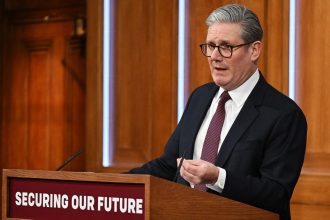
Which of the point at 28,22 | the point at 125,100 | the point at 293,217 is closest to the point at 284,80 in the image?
the point at 293,217

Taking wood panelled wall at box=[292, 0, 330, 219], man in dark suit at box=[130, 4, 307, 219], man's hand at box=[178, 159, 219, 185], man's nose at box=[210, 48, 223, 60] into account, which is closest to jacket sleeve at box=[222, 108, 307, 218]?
man in dark suit at box=[130, 4, 307, 219]

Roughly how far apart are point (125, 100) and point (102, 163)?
0.44 metres

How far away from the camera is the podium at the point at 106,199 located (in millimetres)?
1826

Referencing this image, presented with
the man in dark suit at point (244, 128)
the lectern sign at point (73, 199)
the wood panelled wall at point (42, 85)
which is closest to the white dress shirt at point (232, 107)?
the man in dark suit at point (244, 128)

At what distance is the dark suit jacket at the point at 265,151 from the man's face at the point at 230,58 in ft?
0.28

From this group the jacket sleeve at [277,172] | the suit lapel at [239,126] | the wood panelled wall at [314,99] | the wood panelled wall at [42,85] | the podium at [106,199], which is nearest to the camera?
the podium at [106,199]

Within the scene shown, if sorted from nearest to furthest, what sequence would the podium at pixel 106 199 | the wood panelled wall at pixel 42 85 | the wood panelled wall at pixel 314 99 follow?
the podium at pixel 106 199
the wood panelled wall at pixel 314 99
the wood panelled wall at pixel 42 85

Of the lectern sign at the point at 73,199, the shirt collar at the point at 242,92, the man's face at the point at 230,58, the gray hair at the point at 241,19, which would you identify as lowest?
the lectern sign at the point at 73,199

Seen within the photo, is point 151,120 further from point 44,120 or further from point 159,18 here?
point 44,120

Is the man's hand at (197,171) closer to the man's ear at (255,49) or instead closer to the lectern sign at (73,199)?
the lectern sign at (73,199)

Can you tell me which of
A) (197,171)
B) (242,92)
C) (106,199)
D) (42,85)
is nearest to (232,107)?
(242,92)

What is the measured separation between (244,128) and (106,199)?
0.59 m

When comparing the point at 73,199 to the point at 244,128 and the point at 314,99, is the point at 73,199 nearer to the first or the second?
the point at 244,128

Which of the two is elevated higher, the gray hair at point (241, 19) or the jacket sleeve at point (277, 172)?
the gray hair at point (241, 19)
